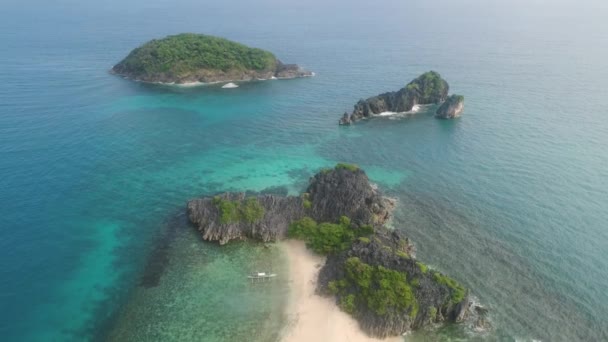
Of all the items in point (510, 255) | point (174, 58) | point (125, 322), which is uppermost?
point (174, 58)

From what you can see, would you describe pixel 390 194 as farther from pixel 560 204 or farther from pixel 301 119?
pixel 301 119

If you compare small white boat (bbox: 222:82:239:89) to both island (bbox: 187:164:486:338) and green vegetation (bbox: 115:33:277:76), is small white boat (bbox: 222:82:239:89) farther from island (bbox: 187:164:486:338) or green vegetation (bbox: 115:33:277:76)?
island (bbox: 187:164:486:338)

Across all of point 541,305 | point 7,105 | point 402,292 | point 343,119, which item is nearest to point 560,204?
point 541,305

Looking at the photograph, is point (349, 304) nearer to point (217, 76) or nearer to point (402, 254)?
point (402, 254)

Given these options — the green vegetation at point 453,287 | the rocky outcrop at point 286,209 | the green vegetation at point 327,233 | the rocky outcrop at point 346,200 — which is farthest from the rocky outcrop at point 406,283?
the rocky outcrop at point 346,200

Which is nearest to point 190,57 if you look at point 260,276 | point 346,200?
Answer: point 346,200

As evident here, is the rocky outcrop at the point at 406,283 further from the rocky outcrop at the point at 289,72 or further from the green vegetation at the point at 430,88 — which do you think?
the rocky outcrop at the point at 289,72
